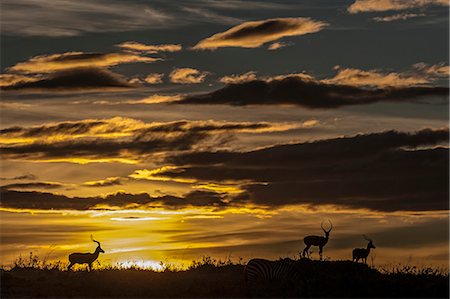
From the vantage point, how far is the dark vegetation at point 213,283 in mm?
36469

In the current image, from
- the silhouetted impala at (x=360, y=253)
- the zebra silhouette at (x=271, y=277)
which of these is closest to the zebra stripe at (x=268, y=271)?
the zebra silhouette at (x=271, y=277)

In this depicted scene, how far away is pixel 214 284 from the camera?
3822 centimetres

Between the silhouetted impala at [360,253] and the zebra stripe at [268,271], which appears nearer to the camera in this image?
the zebra stripe at [268,271]

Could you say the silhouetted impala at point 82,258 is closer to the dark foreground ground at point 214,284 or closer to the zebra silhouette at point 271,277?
the dark foreground ground at point 214,284

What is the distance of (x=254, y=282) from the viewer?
126 ft

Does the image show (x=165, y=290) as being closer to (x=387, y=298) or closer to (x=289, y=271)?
(x=289, y=271)

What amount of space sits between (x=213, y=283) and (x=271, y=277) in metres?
2.47

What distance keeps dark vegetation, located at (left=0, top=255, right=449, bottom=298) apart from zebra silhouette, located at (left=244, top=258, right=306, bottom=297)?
84 millimetres

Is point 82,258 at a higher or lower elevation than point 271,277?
higher

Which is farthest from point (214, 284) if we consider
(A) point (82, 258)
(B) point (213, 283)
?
(A) point (82, 258)

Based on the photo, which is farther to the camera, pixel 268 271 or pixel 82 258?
pixel 82 258

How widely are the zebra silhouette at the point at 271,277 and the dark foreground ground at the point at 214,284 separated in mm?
86

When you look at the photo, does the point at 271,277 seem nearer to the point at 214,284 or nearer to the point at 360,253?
the point at 214,284

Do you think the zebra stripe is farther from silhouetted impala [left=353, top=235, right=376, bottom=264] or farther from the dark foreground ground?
silhouetted impala [left=353, top=235, right=376, bottom=264]
